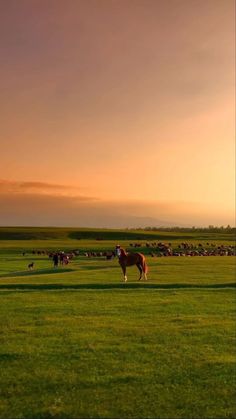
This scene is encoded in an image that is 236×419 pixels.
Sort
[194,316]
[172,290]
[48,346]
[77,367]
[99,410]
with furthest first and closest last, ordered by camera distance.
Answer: [172,290], [194,316], [48,346], [77,367], [99,410]

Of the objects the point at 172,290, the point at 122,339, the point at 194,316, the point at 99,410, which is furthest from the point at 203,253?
the point at 99,410

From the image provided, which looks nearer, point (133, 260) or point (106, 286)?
point (106, 286)

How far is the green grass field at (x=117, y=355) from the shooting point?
34.0ft

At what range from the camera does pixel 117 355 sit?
532 inches

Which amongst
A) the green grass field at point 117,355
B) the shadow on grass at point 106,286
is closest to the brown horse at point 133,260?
the shadow on grass at point 106,286

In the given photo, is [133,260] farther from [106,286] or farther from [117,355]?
[117,355]

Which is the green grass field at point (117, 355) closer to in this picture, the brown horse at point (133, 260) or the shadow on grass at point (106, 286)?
the shadow on grass at point (106, 286)

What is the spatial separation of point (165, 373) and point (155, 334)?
378cm

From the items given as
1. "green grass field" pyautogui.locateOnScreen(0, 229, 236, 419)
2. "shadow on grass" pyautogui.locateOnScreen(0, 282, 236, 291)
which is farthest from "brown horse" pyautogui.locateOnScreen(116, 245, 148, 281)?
"green grass field" pyautogui.locateOnScreen(0, 229, 236, 419)

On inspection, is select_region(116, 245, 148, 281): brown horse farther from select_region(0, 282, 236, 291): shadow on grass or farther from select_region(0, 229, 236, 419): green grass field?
select_region(0, 229, 236, 419): green grass field

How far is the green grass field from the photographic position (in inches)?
408

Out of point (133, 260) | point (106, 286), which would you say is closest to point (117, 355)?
point (106, 286)

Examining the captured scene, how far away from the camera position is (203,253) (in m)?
66.0

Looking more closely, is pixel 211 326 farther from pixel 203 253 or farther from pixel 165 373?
pixel 203 253
